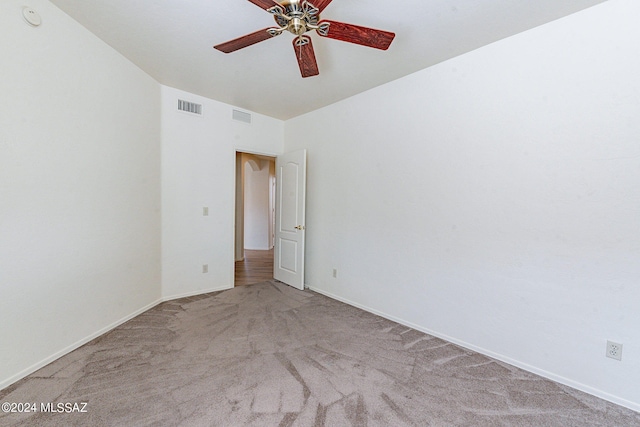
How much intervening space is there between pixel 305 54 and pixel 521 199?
2059 mm

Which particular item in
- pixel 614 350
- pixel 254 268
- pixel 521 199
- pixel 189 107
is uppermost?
pixel 189 107

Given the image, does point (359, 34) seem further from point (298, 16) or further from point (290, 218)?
point (290, 218)

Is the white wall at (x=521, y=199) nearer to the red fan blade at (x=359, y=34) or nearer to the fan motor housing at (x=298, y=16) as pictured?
the red fan blade at (x=359, y=34)

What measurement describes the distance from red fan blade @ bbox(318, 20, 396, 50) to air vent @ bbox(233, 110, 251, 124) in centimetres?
255

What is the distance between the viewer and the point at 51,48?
2.00 m

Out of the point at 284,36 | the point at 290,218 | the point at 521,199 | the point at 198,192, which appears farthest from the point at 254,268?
the point at 521,199

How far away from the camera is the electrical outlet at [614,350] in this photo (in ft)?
5.76

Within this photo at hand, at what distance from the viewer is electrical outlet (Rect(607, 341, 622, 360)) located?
176cm

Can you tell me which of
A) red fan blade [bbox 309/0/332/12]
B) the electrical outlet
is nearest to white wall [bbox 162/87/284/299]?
red fan blade [bbox 309/0/332/12]

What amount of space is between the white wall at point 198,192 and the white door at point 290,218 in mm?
716

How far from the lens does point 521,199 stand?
214 cm

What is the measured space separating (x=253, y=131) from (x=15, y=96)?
8.65 feet

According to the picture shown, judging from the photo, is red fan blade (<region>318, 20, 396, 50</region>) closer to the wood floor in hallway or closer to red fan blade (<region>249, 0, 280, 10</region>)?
red fan blade (<region>249, 0, 280, 10</region>)

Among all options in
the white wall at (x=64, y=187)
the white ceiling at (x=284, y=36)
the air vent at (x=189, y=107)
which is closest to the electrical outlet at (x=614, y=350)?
the white ceiling at (x=284, y=36)
